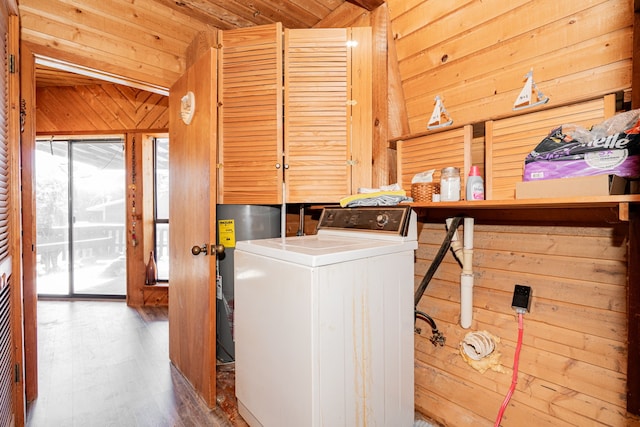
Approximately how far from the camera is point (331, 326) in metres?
1.22

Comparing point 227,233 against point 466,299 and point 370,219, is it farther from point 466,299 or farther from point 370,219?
point 466,299

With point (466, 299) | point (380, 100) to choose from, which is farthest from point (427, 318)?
point (380, 100)

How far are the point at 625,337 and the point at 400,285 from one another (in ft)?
2.75

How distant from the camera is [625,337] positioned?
1.20m

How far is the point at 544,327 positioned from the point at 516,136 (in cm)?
85

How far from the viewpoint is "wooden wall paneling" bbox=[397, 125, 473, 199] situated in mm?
1540

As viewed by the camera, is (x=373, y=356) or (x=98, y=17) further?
(x=98, y=17)

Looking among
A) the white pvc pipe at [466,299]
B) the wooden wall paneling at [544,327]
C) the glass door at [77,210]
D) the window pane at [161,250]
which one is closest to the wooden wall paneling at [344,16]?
the wooden wall paneling at [544,327]

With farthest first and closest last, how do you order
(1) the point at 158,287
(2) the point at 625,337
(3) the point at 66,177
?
(3) the point at 66,177, (1) the point at 158,287, (2) the point at 625,337

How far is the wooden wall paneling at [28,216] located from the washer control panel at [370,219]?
1835mm

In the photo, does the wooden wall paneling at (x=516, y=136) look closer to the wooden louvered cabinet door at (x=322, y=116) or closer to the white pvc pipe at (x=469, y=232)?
the white pvc pipe at (x=469, y=232)

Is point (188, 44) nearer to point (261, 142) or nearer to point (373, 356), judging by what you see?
point (261, 142)

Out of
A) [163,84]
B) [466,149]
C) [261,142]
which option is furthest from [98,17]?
[466,149]

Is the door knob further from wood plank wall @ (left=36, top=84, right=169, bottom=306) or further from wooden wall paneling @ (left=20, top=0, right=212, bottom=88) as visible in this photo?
wood plank wall @ (left=36, top=84, right=169, bottom=306)
